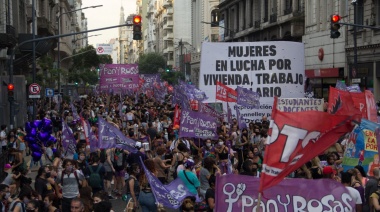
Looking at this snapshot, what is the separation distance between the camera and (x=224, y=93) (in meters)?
22.9

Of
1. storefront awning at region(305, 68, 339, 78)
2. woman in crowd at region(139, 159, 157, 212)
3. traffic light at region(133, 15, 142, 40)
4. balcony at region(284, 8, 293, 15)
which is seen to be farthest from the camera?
balcony at region(284, 8, 293, 15)

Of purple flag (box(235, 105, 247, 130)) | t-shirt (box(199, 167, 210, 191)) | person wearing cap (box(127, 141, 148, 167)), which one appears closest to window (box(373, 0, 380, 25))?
purple flag (box(235, 105, 247, 130))

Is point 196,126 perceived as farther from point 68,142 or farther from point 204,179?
Result: point 204,179

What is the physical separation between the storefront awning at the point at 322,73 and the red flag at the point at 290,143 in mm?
32483

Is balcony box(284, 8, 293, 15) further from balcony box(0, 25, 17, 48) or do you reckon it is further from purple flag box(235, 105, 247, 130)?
purple flag box(235, 105, 247, 130)

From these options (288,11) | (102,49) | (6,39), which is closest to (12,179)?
(6,39)

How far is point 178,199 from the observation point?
35.0 feet

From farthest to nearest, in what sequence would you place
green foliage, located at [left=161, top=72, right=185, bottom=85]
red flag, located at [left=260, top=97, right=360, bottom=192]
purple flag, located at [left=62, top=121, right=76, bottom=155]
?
green foliage, located at [left=161, top=72, right=185, bottom=85] < purple flag, located at [left=62, top=121, right=76, bottom=155] < red flag, located at [left=260, top=97, right=360, bottom=192]

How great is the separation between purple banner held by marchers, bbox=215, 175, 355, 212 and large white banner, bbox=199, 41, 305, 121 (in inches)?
596

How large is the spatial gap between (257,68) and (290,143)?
1681 cm

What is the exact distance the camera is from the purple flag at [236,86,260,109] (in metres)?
22.1

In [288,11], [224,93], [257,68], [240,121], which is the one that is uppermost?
[288,11]

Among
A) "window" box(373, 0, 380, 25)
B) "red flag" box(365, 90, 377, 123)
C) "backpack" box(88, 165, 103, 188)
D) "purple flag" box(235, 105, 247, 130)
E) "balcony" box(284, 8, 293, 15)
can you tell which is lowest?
"backpack" box(88, 165, 103, 188)

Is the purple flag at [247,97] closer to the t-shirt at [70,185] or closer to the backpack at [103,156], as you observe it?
the backpack at [103,156]
